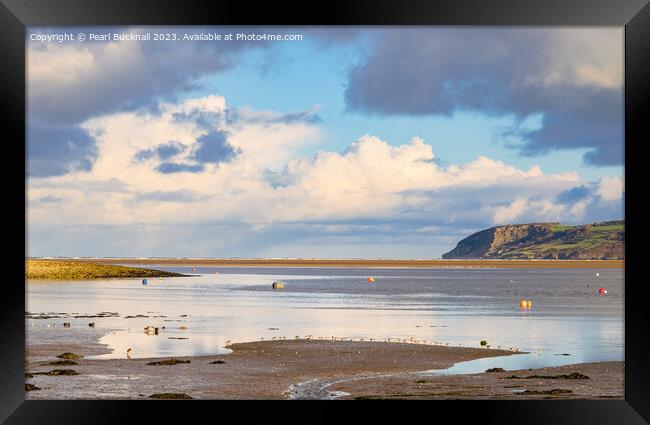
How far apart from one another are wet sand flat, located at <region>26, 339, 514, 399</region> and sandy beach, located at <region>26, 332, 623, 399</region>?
2 centimetres

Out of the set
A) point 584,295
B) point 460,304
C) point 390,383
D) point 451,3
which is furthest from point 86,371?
point 584,295

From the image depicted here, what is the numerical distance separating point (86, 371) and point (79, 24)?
9.48 meters

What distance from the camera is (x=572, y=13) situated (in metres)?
11.8

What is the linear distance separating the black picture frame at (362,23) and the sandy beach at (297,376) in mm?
4248

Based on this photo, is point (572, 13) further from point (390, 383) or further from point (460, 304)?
point (460, 304)

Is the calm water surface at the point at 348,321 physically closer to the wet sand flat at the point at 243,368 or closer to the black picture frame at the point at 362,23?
the wet sand flat at the point at 243,368

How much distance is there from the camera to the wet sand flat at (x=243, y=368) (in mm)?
16922

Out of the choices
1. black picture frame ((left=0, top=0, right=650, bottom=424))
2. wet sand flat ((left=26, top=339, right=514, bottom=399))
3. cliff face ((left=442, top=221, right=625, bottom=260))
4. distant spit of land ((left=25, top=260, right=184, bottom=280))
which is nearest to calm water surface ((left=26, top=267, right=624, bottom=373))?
wet sand flat ((left=26, top=339, right=514, bottom=399))

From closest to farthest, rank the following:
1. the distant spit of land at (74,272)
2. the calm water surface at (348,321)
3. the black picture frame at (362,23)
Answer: the black picture frame at (362,23) < the calm water surface at (348,321) < the distant spit of land at (74,272)

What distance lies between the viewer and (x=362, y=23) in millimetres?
11797

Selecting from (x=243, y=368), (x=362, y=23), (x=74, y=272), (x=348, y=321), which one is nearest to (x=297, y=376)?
(x=243, y=368)

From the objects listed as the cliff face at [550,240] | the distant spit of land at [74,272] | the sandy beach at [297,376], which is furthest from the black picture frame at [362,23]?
the cliff face at [550,240]

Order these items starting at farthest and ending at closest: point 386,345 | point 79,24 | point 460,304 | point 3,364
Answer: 1. point 460,304
2. point 386,345
3. point 79,24
4. point 3,364

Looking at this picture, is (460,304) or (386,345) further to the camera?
(460,304)
